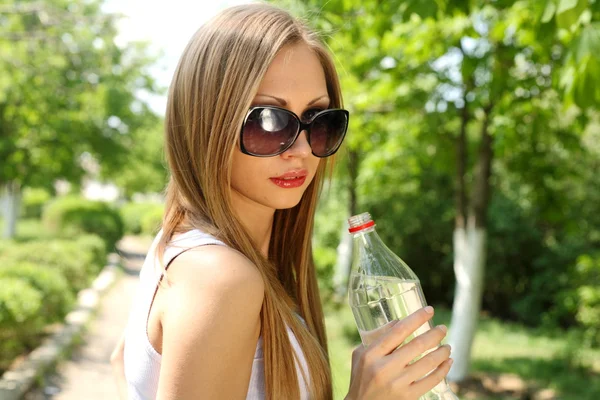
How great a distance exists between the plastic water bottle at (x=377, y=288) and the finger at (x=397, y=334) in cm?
11

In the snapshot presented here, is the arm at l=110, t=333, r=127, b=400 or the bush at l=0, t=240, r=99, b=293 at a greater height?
the arm at l=110, t=333, r=127, b=400

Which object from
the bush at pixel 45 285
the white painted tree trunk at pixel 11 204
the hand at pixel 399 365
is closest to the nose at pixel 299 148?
the hand at pixel 399 365

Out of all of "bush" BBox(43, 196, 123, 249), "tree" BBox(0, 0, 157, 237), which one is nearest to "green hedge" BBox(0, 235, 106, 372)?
"tree" BBox(0, 0, 157, 237)

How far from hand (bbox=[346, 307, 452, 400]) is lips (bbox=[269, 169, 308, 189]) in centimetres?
39

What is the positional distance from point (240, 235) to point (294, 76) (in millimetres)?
361

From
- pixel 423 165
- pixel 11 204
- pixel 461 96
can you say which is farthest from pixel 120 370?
pixel 11 204

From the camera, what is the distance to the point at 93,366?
24.5 feet

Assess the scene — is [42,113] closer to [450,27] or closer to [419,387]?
[450,27]

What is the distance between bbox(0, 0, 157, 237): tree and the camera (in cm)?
1108

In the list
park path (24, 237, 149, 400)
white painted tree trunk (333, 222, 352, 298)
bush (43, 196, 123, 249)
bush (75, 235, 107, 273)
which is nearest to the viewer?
park path (24, 237, 149, 400)

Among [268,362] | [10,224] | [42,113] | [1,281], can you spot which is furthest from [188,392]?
[10,224]

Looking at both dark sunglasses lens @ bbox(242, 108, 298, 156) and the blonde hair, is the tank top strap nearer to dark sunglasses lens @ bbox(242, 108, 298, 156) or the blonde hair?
the blonde hair

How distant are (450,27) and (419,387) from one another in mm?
5242

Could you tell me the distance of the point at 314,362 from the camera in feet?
4.28
